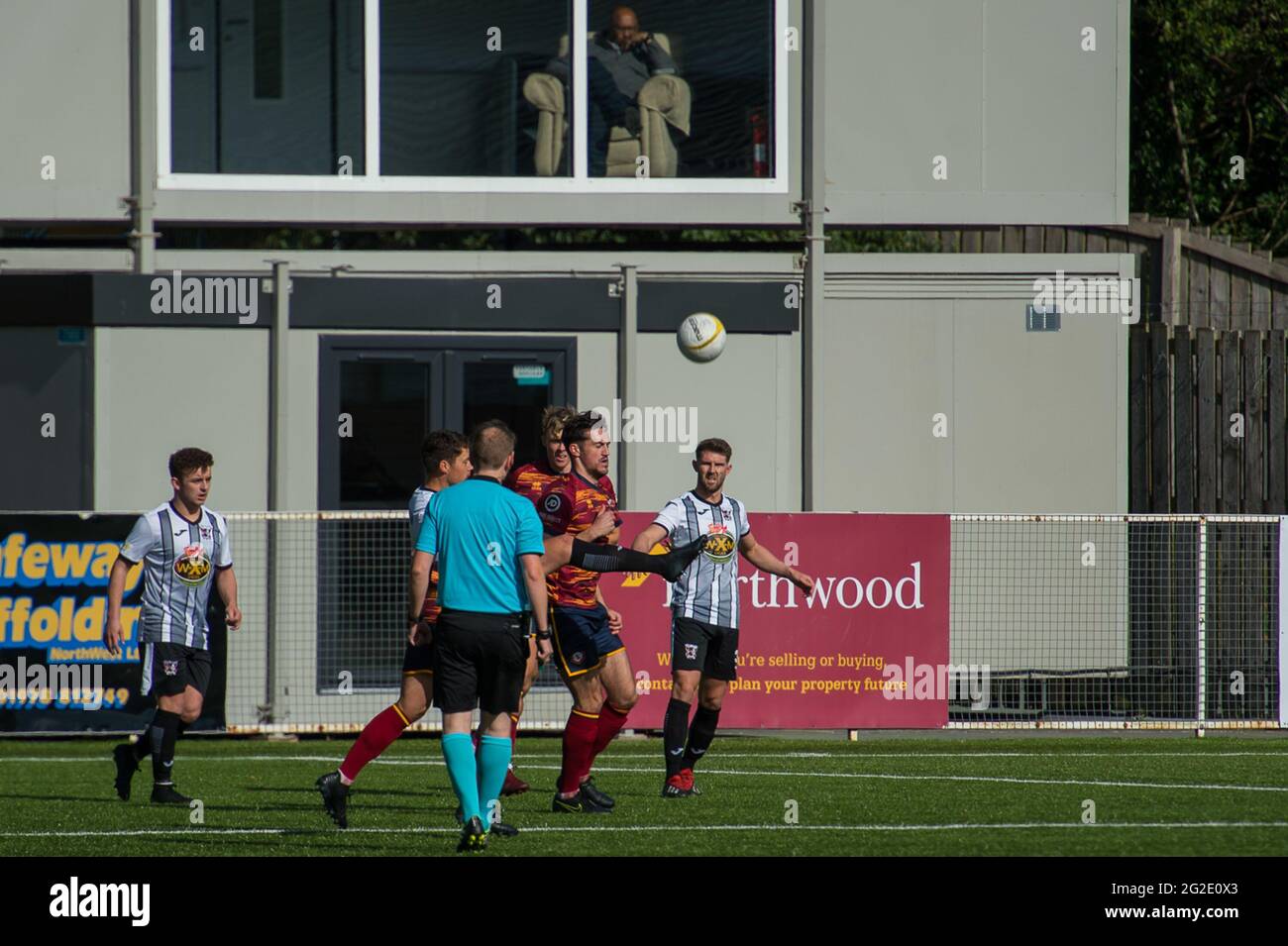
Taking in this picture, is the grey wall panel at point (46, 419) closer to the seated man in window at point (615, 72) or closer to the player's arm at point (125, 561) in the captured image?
A: the seated man in window at point (615, 72)

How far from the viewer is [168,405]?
1570 cm

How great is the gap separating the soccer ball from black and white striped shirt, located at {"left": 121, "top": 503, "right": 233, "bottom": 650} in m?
6.00

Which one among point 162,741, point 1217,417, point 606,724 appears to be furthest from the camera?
point 1217,417

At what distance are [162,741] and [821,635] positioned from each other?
5585mm

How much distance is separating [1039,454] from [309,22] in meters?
7.47

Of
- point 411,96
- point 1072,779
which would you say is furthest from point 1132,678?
point 411,96

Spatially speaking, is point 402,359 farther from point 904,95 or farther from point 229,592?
point 229,592

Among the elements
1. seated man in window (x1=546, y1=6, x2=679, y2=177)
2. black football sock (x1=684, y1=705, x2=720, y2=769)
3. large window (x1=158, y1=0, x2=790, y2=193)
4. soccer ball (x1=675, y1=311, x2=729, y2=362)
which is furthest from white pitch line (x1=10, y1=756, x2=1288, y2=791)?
seated man in window (x1=546, y1=6, x2=679, y2=177)

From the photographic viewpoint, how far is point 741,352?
53.1ft

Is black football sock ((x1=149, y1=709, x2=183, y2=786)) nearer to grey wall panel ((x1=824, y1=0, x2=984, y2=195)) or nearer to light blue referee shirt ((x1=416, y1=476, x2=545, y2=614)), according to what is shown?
light blue referee shirt ((x1=416, y1=476, x2=545, y2=614))

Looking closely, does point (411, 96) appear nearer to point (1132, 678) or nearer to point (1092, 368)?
point (1092, 368)

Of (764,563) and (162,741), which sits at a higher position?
Result: (764,563)

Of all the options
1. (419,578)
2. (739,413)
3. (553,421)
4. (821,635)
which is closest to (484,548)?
(419,578)

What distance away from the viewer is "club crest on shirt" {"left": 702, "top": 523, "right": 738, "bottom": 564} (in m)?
10.8
